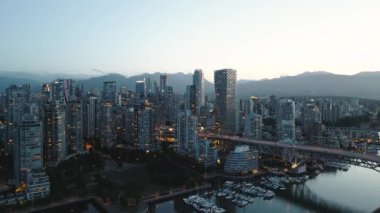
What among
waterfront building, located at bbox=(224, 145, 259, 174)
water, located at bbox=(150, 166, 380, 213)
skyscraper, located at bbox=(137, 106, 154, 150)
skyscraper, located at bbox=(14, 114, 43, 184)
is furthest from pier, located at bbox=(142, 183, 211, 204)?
skyscraper, located at bbox=(137, 106, 154, 150)

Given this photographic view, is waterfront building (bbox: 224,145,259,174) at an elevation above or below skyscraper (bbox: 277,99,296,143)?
below

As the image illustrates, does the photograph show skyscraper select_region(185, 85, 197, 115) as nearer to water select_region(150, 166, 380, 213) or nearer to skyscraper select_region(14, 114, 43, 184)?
water select_region(150, 166, 380, 213)

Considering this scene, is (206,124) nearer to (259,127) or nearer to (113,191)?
(259,127)

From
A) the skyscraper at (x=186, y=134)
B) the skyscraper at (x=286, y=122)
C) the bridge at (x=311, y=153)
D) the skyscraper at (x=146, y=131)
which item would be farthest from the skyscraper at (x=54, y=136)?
the skyscraper at (x=286, y=122)

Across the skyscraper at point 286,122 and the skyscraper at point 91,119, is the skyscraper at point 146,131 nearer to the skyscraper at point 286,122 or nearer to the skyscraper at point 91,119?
the skyscraper at point 91,119

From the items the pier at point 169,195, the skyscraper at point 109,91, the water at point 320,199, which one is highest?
the skyscraper at point 109,91

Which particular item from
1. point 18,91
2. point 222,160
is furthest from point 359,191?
point 18,91

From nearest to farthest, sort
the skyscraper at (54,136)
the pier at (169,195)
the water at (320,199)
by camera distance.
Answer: the water at (320,199) < the pier at (169,195) < the skyscraper at (54,136)
